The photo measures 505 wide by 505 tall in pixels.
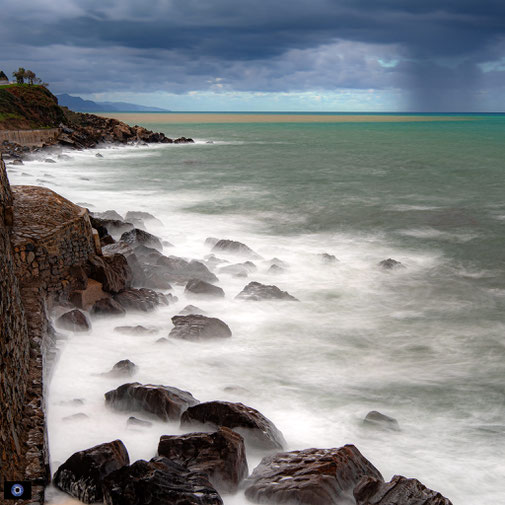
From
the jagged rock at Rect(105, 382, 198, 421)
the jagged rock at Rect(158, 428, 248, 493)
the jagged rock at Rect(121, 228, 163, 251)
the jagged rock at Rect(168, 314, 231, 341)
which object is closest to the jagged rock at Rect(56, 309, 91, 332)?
the jagged rock at Rect(168, 314, 231, 341)

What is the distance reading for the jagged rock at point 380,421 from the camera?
23.5 feet

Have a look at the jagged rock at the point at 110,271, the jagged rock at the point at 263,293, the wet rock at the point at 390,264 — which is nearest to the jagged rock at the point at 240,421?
the jagged rock at the point at 110,271

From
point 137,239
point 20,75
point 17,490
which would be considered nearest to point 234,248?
point 137,239

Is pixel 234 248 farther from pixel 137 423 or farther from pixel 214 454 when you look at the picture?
pixel 214 454

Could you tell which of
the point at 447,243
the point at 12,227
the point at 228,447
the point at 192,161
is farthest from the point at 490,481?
the point at 192,161

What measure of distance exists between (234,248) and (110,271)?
5.01 meters

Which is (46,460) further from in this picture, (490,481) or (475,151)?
(475,151)

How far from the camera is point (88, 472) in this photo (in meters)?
5.46

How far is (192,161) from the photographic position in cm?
4238

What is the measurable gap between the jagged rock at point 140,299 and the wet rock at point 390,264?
5702 mm

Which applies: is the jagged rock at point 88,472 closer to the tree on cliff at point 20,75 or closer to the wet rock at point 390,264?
the wet rock at point 390,264

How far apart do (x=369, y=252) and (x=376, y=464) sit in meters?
10.4

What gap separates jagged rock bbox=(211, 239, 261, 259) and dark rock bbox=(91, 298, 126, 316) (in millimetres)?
5301

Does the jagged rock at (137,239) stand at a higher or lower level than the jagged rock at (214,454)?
higher
